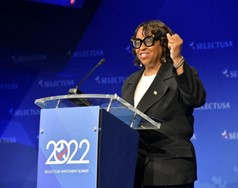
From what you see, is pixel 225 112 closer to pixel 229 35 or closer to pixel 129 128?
pixel 229 35

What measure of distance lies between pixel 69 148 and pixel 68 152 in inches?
0.5

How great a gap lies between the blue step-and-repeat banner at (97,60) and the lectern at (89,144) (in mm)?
2000

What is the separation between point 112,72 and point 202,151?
1.02m

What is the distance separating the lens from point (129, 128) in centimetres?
179

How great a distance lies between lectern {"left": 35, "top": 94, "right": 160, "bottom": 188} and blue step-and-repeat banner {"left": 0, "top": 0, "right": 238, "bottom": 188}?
6.56ft

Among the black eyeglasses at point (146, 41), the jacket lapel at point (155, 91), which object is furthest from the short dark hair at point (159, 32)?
the jacket lapel at point (155, 91)

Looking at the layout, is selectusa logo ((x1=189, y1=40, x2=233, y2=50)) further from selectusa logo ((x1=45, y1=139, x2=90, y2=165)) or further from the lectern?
selectusa logo ((x1=45, y1=139, x2=90, y2=165))

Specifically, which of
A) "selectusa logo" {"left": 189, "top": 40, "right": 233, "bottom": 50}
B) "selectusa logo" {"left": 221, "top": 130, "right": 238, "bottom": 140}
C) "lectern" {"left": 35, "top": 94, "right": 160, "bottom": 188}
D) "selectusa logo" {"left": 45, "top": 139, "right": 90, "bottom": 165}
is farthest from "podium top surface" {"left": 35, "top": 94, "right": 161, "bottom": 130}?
"selectusa logo" {"left": 189, "top": 40, "right": 233, "bottom": 50}

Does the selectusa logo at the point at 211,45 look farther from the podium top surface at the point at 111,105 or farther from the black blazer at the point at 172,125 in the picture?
the podium top surface at the point at 111,105

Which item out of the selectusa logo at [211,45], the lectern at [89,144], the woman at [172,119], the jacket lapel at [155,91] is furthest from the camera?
the selectusa logo at [211,45]

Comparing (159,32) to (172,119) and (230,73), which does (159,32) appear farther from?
(230,73)

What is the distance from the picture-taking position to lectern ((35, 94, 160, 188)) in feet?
5.41

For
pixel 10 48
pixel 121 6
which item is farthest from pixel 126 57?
pixel 10 48

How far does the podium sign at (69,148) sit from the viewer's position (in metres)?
1.65
